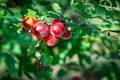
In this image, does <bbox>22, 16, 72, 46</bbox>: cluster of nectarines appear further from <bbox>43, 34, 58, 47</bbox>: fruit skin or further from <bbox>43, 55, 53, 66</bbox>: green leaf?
<bbox>43, 55, 53, 66</bbox>: green leaf

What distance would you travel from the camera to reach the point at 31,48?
6.08ft

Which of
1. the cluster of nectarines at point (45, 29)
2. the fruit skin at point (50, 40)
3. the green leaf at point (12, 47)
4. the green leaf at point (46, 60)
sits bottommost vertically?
the green leaf at point (46, 60)

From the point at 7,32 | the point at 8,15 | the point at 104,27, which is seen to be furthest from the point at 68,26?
the point at 7,32

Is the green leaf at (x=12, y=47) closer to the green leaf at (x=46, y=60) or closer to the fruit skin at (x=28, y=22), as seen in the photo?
the fruit skin at (x=28, y=22)

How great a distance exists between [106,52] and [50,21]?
130 cm

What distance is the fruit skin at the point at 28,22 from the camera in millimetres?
1701

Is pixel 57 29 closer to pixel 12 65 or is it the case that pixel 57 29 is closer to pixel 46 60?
pixel 46 60

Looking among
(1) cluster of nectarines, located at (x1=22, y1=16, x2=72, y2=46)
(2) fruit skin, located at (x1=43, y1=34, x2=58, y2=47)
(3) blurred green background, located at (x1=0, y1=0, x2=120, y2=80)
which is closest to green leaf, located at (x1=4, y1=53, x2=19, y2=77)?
(3) blurred green background, located at (x1=0, y1=0, x2=120, y2=80)

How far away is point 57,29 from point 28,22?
16 cm

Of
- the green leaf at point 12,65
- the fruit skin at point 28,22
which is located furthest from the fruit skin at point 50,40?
the green leaf at point 12,65

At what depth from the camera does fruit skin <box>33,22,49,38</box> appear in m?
1.72

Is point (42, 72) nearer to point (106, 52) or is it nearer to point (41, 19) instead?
point (41, 19)

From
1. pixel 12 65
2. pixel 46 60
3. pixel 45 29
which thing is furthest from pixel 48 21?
pixel 12 65

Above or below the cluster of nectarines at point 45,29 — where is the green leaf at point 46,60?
below
